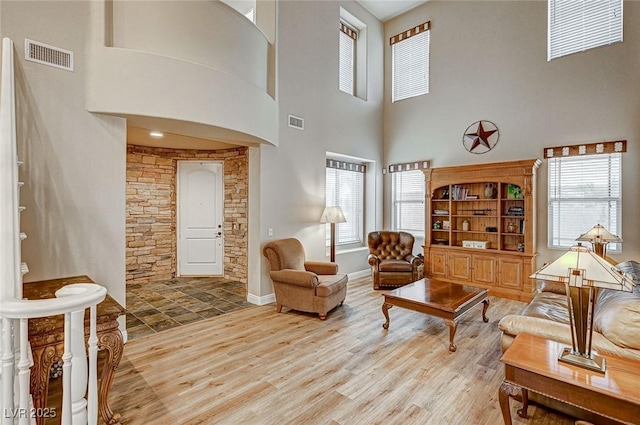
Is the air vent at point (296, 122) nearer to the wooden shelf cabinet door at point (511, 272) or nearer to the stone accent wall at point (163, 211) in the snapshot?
the stone accent wall at point (163, 211)

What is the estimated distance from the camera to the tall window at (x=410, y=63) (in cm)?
656

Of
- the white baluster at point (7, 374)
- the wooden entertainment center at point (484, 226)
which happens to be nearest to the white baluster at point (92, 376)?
the white baluster at point (7, 374)

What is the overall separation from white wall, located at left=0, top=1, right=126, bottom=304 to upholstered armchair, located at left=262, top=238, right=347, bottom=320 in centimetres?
188

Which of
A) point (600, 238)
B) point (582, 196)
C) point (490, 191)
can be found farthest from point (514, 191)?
point (600, 238)

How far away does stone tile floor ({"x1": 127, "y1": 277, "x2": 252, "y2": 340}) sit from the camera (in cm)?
397

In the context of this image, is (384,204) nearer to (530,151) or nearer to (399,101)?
(399,101)

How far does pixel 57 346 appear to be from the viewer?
1.91 meters

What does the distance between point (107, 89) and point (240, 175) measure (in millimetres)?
3026

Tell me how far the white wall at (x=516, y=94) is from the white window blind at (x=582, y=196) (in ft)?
0.40

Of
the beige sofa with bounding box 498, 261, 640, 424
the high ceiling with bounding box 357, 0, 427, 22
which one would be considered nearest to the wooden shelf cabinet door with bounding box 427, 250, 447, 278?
the beige sofa with bounding box 498, 261, 640, 424

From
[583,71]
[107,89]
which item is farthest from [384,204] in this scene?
[107,89]

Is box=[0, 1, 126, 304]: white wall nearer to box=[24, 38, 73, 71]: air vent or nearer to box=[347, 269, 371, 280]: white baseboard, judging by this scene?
box=[24, 38, 73, 71]: air vent

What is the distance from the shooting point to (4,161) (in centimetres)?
171

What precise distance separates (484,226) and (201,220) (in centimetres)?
553
